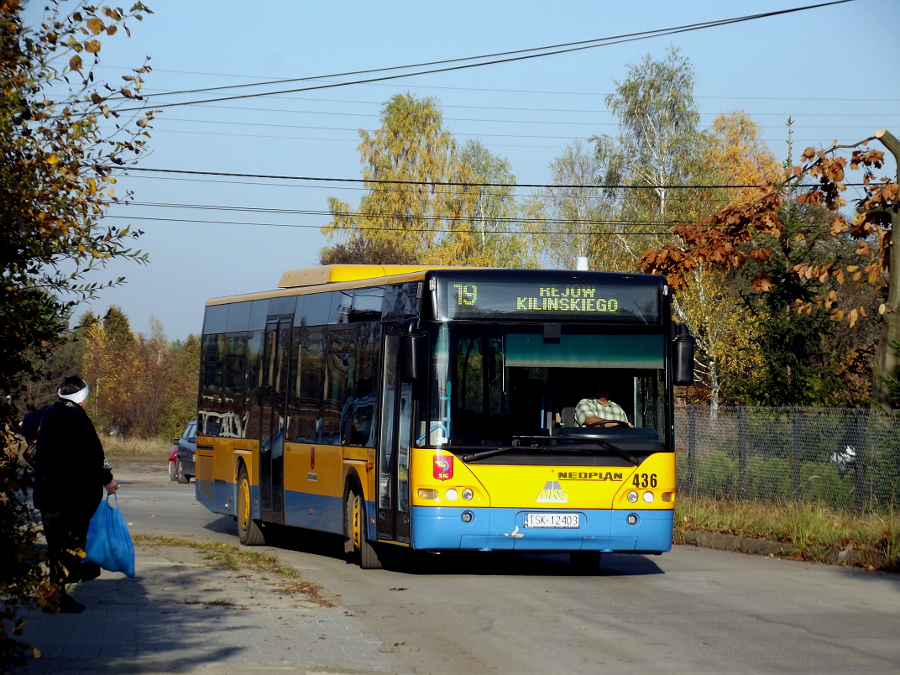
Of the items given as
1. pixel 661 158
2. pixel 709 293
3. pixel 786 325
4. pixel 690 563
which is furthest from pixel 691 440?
pixel 661 158

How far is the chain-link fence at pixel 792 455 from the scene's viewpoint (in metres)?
16.9

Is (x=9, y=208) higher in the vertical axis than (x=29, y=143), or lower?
lower

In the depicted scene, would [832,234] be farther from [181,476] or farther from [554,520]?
[181,476]

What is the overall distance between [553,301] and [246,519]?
22.3ft

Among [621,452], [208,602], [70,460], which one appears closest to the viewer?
[70,460]

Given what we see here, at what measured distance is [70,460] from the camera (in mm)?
9922

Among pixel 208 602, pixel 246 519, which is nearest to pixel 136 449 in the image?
pixel 246 519

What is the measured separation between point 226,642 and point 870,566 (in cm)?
872

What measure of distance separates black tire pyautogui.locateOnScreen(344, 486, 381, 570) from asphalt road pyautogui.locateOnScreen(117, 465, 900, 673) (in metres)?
0.27

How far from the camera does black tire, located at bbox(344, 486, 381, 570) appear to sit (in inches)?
566

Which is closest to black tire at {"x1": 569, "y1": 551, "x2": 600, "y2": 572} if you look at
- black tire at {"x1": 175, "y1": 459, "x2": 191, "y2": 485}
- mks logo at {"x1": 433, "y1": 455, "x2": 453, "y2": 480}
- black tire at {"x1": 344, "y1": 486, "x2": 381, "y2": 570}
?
black tire at {"x1": 344, "y1": 486, "x2": 381, "y2": 570}

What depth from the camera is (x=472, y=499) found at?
12.9 m

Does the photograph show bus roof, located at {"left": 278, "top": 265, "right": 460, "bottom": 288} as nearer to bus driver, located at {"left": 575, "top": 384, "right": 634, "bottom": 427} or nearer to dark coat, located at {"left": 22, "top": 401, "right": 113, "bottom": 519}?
bus driver, located at {"left": 575, "top": 384, "right": 634, "bottom": 427}

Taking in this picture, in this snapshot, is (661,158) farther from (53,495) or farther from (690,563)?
(53,495)
